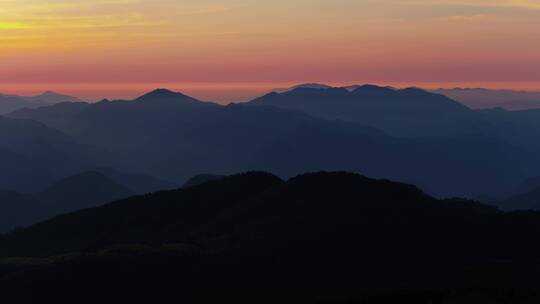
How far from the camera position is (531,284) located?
7906 centimetres

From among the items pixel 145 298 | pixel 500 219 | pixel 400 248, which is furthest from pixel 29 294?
pixel 500 219

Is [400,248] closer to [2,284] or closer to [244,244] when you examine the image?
[244,244]

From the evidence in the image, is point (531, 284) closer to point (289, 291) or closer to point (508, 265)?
point (508, 265)

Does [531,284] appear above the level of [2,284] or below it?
above

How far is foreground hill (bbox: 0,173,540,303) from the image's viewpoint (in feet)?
291

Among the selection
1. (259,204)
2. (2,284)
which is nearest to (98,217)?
(259,204)

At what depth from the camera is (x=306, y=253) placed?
356ft

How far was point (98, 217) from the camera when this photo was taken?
16900 centimetres

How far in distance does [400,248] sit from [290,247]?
59.4 feet

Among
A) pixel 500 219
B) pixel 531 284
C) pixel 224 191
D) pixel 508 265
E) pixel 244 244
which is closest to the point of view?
pixel 531 284

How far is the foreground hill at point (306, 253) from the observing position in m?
88.6

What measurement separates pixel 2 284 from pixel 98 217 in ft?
205

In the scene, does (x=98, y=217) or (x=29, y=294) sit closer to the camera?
(x=29, y=294)

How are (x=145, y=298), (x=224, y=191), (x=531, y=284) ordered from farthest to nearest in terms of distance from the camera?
(x=224, y=191), (x=145, y=298), (x=531, y=284)
